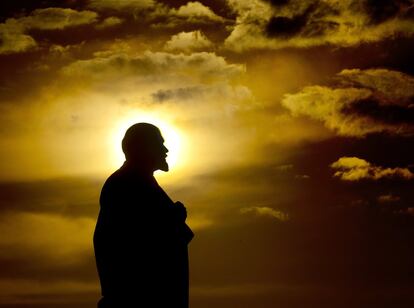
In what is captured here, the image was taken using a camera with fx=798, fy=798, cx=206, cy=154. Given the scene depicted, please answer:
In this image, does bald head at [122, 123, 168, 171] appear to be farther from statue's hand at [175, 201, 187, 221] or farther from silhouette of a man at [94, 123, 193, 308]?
statue's hand at [175, 201, 187, 221]

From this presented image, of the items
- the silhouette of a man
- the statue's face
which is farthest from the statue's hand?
the statue's face

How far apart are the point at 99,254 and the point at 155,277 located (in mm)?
760

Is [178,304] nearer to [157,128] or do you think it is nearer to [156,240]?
[156,240]

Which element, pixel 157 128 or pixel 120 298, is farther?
pixel 157 128

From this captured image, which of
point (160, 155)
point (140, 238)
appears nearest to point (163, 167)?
point (160, 155)

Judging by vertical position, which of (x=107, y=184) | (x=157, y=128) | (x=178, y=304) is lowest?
(x=178, y=304)

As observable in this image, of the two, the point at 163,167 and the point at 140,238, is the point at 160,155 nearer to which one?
the point at 163,167

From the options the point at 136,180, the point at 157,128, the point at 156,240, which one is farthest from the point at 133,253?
the point at 157,128

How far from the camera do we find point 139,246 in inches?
395

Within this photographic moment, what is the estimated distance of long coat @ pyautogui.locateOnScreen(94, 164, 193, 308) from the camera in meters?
9.92

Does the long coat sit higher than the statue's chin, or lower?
lower

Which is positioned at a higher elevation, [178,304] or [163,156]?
[163,156]

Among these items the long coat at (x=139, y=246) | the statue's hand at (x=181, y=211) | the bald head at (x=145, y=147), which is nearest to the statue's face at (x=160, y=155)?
the bald head at (x=145, y=147)

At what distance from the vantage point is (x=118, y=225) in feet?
33.1
